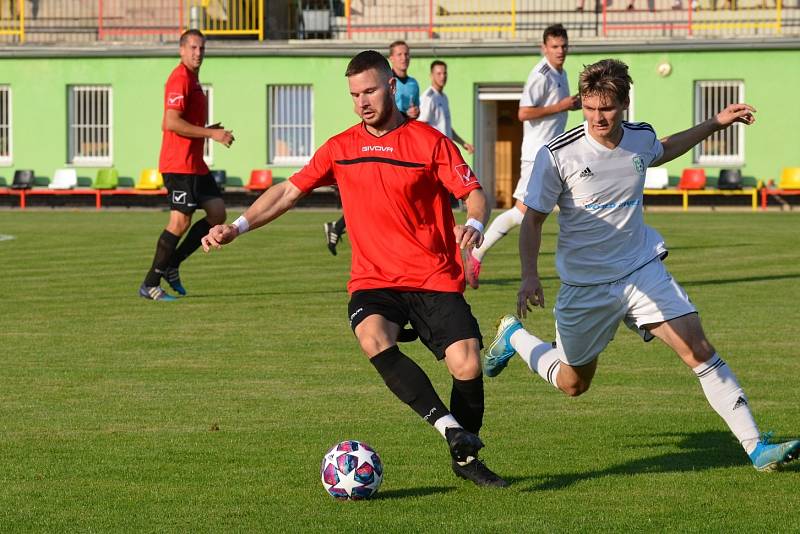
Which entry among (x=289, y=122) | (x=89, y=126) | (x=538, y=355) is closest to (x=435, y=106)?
(x=538, y=355)

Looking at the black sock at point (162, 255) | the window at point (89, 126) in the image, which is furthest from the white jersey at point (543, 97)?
the window at point (89, 126)

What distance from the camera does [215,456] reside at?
743cm

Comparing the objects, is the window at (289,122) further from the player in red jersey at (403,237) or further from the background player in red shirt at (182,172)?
the player in red jersey at (403,237)

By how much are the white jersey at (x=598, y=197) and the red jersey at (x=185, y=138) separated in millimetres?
7564

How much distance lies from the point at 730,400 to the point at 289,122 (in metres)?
33.9

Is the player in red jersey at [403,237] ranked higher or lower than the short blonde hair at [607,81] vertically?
lower

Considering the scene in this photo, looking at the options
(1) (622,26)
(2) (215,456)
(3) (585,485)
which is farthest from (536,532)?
(1) (622,26)

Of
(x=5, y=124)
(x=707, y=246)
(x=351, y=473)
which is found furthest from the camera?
(x=5, y=124)

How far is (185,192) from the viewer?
Result: 47.6 ft

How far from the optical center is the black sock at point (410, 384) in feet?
22.0

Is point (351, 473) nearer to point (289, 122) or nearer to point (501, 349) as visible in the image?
point (501, 349)

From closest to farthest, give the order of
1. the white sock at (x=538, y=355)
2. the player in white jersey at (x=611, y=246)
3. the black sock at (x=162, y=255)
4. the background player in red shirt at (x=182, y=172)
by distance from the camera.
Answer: the player in white jersey at (x=611, y=246) < the white sock at (x=538, y=355) < the background player in red shirt at (x=182, y=172) < the black sock at (x=162, y=255)

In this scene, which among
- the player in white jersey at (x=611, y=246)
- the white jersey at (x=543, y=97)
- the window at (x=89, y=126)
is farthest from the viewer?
the window at (x=89, y=126)

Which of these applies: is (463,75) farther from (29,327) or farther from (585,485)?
(585,485)
